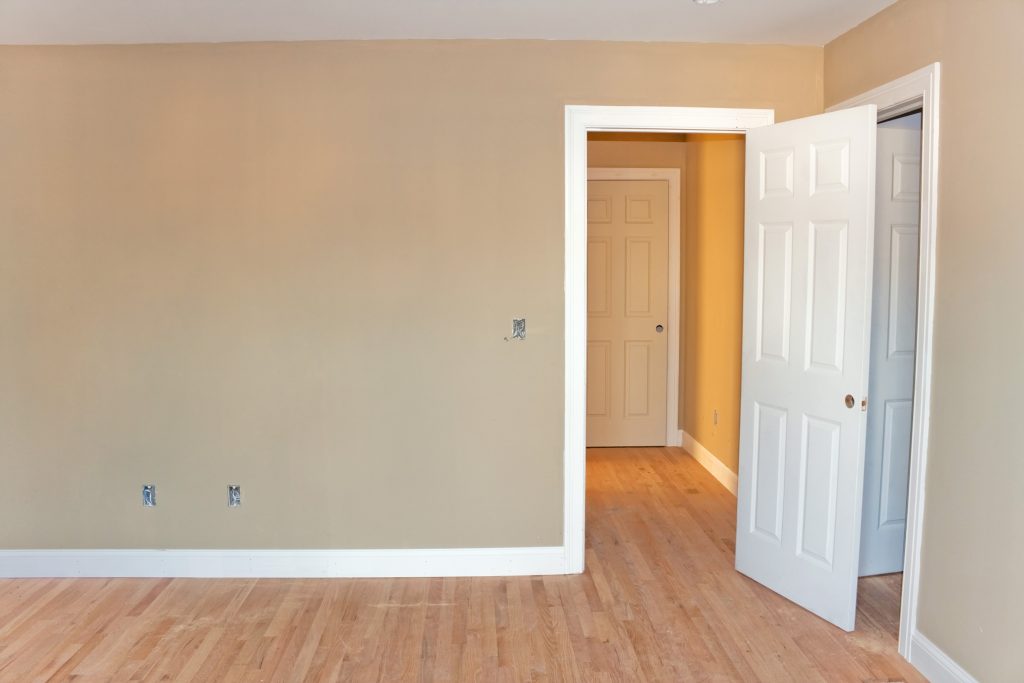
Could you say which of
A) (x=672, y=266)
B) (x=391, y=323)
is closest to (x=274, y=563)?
(x=391, y=323)

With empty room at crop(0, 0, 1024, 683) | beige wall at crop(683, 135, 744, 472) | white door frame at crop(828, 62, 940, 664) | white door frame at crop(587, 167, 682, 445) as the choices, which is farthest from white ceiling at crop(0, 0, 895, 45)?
white door frame at crop(587, 167, 682, 445)

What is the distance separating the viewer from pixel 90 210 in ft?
11.4

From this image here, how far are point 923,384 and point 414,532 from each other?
2.26m

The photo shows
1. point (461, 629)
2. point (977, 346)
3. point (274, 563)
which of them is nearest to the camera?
point (977, 346)

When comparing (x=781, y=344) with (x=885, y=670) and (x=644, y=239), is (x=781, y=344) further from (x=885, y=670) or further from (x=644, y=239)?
(x=644, y=239)

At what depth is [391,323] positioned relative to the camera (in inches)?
138

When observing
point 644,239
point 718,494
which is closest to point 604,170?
point 644,239

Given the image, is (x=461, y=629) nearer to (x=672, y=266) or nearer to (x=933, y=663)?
(x=933, y=663)

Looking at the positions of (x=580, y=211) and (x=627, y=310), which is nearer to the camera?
(x=580, y=211)

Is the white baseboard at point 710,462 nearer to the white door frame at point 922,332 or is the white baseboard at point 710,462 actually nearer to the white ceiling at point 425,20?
the white door frame at point 922,332

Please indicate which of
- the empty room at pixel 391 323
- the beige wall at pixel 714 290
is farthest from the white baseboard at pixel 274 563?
the beige wall at pixel 714 290

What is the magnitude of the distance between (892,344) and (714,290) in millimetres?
1760

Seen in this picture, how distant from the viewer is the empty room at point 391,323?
10.2 feet

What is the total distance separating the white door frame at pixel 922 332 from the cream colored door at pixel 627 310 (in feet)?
9.42
